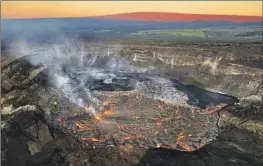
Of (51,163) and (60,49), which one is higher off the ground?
(60,49)

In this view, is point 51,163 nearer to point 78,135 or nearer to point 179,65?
point 78,135

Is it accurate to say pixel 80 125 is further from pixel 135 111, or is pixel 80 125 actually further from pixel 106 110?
pixel 135 111

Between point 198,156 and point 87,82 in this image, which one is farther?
point 87,82

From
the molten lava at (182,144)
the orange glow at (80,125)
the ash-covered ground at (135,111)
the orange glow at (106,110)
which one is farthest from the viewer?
the orange glow at (106,110)

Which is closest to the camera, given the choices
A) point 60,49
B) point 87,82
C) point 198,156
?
point 198,156

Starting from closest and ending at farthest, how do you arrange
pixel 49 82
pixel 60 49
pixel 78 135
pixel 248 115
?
pixel 78 135
pixel 248 115
pixel 49 82
pixel 60 49

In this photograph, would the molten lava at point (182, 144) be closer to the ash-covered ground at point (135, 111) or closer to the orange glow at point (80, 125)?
the ash-covered ground at point (135, 111)

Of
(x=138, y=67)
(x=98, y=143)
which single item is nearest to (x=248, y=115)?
(x=98, y=143)

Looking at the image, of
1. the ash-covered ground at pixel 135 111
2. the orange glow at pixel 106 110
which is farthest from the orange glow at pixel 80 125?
the orange glow at pixel 106 110

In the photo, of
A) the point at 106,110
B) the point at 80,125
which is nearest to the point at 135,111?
the point at 106,110
